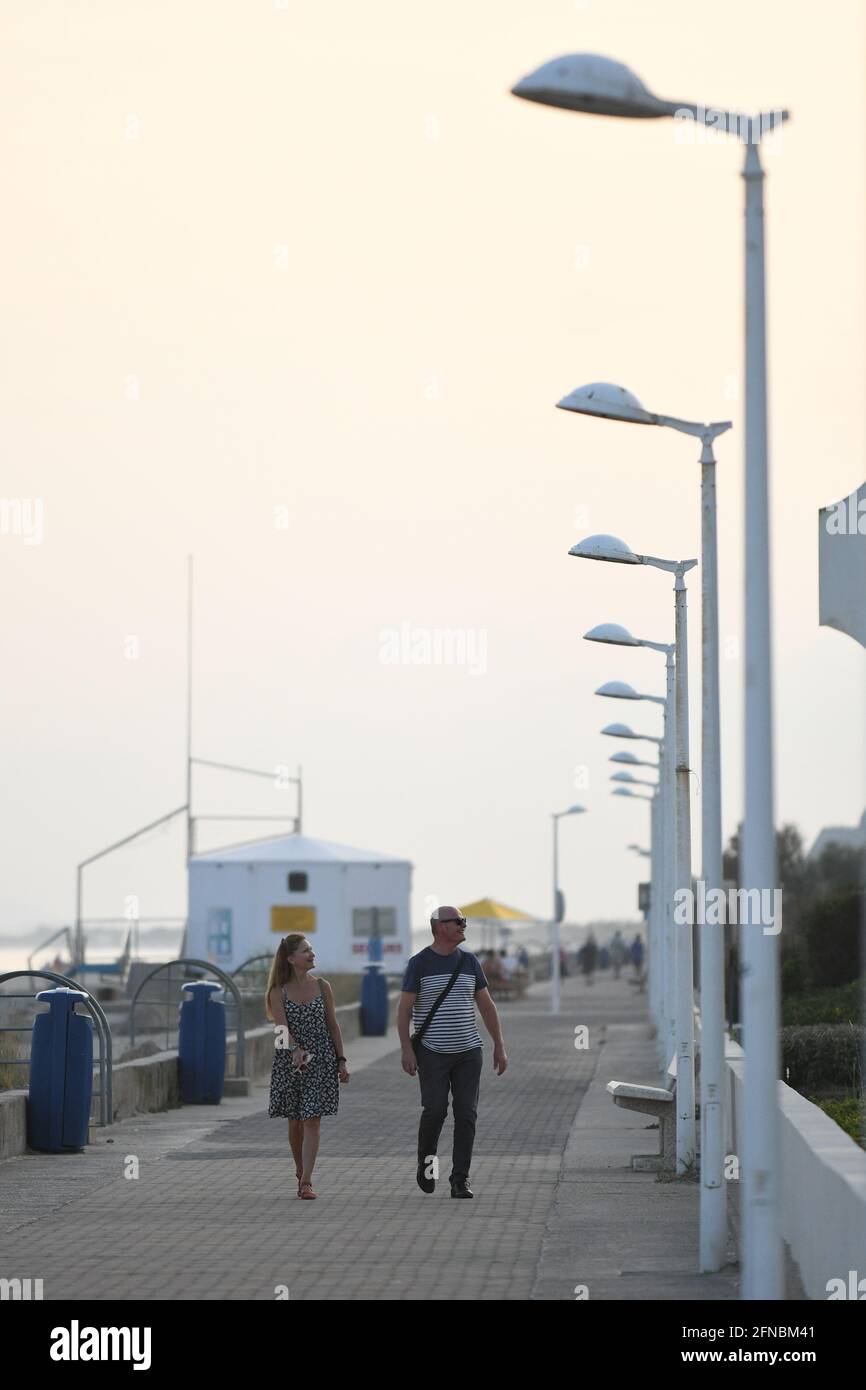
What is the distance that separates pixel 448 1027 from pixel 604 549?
3342mm

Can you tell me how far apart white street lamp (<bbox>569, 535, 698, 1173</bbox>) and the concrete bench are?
0.24 meters

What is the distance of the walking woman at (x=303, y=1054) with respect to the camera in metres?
13.4

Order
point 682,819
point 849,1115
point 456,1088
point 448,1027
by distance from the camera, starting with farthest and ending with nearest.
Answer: point 682,819, point 849,1115, point 456,1088, point 448,1027

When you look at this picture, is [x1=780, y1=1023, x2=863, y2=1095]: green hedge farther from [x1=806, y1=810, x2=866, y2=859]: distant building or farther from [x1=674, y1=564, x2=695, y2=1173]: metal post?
[x1=806, y1=810, x2=866, y2=859]: distant building

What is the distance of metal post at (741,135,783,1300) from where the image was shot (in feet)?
25.6

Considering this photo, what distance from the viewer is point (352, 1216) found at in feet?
41.5

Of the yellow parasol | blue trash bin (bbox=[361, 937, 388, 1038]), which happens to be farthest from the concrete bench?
the yellow parasol

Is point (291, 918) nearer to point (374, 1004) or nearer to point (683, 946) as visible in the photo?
point (374, 1004)

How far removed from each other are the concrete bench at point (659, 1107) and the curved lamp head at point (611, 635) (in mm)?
4799

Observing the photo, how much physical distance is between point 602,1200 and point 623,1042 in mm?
21119

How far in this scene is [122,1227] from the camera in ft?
40.0

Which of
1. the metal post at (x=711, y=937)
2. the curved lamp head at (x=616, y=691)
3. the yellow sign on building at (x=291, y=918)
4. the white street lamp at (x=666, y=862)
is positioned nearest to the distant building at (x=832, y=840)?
the yellow sign on building at (x=291, y=918)

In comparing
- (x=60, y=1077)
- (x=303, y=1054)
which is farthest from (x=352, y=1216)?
(x=60, y=1077)
